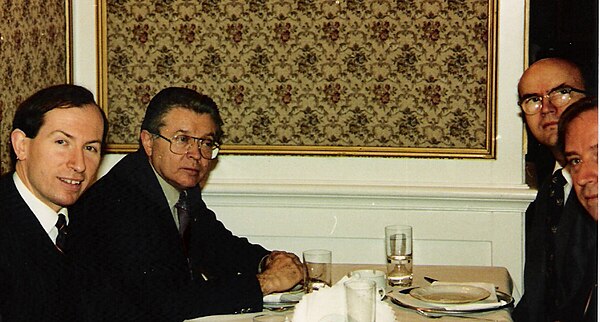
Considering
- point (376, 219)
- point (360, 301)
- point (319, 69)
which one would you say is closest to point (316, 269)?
point (360, 301)

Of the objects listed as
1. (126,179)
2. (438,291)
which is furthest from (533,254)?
(126,179)

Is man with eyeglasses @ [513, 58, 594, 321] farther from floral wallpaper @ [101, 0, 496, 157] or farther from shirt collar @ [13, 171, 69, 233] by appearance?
shirt collar @ [13, 171, 69, 233]

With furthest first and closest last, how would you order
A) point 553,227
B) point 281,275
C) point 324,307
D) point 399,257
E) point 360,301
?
point 553,227 < point 399,257 < point 281,275 < point 324,307 < point 360,301

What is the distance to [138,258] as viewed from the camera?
2.53 meters

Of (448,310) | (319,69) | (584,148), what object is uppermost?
(319,69)

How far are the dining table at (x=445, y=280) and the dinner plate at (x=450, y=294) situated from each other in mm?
69

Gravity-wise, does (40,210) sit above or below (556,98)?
below

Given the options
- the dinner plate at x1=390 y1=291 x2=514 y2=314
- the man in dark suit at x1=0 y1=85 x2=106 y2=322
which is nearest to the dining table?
the dinner plate at x1=390 y1=291 x2=514 y2=314

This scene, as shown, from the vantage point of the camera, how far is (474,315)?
2.37m

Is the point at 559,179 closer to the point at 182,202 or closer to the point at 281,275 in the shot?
the point at 281,275

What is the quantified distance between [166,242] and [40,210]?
16.7 inches

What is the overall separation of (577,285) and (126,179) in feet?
4.55

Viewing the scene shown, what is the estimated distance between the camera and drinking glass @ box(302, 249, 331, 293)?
2.52 meters

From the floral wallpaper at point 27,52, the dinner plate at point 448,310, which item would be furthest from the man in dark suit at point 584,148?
the floral wallpaper at point 27,52
